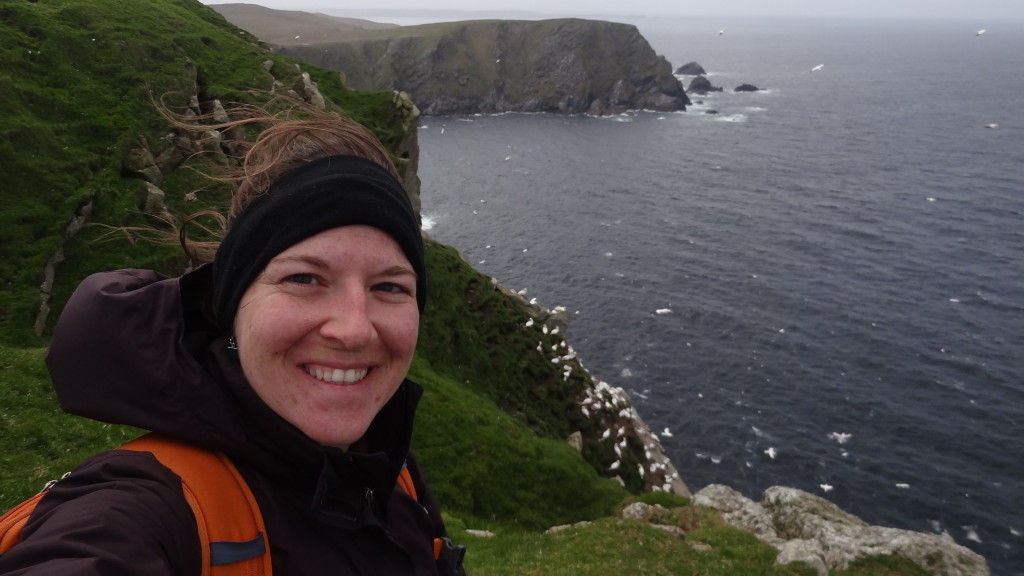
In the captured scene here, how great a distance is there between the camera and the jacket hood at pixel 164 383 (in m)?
3.18

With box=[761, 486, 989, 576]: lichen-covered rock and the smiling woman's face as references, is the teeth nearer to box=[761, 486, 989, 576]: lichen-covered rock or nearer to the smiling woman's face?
the smiling woman's face

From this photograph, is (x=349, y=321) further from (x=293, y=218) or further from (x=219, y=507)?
(x=219, y=507)

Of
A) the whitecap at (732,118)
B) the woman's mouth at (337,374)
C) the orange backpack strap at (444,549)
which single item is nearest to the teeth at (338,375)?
the woman's mouth at (337,374)

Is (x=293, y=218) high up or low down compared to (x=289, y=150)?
down

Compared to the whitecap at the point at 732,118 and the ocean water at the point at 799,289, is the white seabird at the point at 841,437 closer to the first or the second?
the ocean water at the point at 799,289

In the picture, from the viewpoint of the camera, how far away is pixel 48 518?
2758 mm

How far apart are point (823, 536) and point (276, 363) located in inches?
1191

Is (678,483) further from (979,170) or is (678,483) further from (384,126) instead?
(979,170)

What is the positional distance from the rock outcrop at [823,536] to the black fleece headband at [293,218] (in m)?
24.7

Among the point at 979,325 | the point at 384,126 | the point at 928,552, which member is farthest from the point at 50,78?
the point at 979,325

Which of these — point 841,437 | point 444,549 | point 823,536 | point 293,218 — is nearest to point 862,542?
point 823,536

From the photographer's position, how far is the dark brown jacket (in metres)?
2.71

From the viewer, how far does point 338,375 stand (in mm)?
3609

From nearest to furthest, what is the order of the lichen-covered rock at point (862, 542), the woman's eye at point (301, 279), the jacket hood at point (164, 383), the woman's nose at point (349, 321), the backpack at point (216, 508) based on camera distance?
the backpack at point (216, 508), the jacket hood at point (164, 383), the woman's nose at point (349, 321), the woman's eye at point (301, 279), the lichen-covered rock at point (862, 542)
